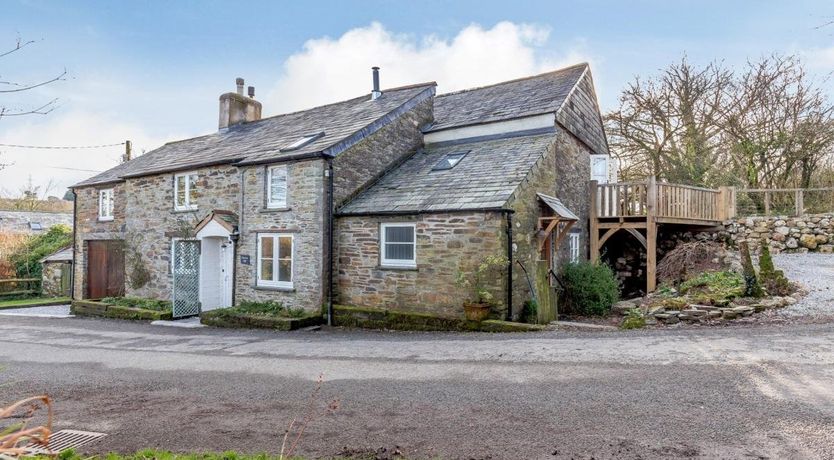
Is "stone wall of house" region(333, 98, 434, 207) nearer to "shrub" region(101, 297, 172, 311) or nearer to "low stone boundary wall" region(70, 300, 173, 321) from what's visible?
"low stone boundary wall" region(70, 300, 173, 321)

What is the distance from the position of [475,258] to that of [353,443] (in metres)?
7.65

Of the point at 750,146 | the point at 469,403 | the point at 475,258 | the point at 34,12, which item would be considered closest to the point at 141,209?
the point at 475,258

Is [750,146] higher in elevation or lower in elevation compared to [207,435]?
higher

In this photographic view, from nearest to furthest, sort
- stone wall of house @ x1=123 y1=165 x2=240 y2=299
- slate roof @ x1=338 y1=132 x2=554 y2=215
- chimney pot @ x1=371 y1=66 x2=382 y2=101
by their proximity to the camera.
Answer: slate roof @ x1=338 y1=132 x2=554 y2=215, stone wall of house @ x1=123 y1=165 x2=240 y2=299, chimney pot @ x1=371 y1=66 x2=382 y2=101

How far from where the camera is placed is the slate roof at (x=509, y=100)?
16.3m

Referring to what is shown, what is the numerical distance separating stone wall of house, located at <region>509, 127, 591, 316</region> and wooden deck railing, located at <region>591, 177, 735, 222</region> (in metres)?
0.67

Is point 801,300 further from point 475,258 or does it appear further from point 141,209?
point 141,209

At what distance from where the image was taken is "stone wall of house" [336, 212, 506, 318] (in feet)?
39.5

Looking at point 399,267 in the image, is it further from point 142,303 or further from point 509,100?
point 142,303

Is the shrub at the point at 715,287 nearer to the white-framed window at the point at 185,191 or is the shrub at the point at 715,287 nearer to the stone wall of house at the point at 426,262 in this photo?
the stone wall of house at the point at 426,262

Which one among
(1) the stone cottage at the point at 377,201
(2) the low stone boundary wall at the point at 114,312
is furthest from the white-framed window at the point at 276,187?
(2) the low stone boundary wall at the point at 114,312

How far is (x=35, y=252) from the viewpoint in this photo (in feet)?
91.8

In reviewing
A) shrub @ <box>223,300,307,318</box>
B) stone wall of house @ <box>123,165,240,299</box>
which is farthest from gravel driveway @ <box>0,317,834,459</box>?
stone wall of house @ <box>123,165,240,299</box>

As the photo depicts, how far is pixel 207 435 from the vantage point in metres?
5.30
